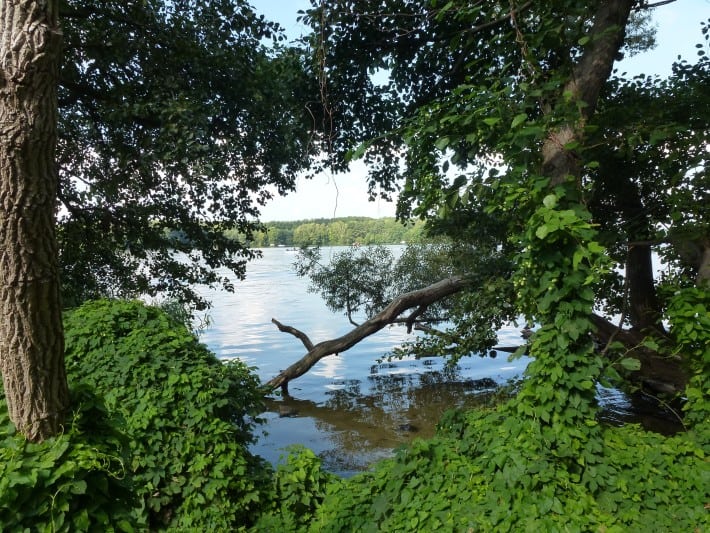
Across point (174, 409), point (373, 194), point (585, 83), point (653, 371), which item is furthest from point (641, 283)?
point (174, 409)

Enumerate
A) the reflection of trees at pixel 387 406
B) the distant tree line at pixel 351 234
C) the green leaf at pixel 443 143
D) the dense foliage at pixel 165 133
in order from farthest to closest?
1. the distant tree line at pixel 351 234
2. the reflection of trees at pixel 387 406
3. the dense foliage at pixel 165 133
4. the green leaf at pixel 443 143

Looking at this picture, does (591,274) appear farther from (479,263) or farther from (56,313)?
(479,263)

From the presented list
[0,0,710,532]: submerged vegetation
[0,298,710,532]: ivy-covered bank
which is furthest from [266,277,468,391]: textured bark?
[0,298,710,532]: ivy-covered bank

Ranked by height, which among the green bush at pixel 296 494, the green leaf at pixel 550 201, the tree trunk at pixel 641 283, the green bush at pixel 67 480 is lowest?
the green bush at pixel 296 494

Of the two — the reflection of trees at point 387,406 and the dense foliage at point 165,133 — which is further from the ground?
the dense foliage at point 165,133

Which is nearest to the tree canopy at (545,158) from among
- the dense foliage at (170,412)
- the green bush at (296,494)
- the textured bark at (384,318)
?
the textured bark at (384,318)

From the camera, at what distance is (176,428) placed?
172 inches

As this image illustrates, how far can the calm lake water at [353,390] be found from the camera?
9.38 m

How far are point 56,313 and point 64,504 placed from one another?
0.84m

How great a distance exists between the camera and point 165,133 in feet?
19.5

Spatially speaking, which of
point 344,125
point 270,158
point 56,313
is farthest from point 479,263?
point 56,313

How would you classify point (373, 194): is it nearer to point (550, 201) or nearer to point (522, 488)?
point (550, 201)

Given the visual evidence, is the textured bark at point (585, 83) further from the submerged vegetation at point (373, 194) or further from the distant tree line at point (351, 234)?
the distant tree line at point (351, 234)

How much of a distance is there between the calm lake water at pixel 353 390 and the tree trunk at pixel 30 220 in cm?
384
